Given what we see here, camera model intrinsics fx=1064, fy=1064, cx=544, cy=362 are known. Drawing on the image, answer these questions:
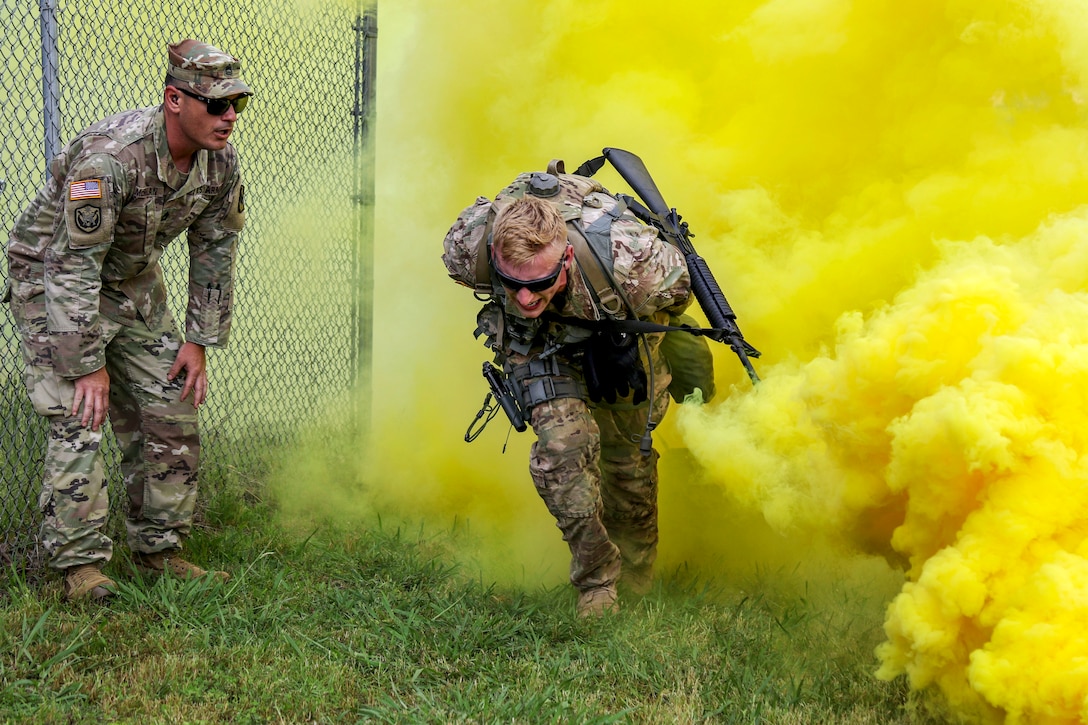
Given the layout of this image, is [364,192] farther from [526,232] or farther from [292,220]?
[526,232]

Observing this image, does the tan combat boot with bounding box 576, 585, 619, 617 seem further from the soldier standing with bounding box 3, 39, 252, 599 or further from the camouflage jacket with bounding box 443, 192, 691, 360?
the soldier standing with bounding box 3, 39, 252, 599

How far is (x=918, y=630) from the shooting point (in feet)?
10.6

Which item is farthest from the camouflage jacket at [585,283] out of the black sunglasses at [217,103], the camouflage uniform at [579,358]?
the black sunglasses at [217,103]

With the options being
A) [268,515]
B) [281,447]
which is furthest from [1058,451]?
[281,447]

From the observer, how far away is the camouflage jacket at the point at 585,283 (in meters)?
4.18

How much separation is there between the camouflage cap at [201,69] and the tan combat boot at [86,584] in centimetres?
193

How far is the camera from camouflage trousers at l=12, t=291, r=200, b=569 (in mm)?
4109

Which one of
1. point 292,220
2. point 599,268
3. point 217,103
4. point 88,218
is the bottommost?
point 599,268

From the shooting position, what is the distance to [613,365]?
438cm

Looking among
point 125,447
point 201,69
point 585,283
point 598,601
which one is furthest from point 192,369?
point 598,601

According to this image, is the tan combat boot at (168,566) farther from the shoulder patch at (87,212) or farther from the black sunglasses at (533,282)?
the black sunglasses at (533,282)

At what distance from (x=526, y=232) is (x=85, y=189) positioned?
164 centimetres

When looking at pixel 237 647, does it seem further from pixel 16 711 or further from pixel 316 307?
pixel 316 307

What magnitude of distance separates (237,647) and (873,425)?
2.41m
